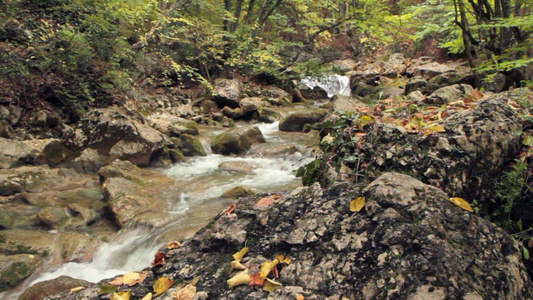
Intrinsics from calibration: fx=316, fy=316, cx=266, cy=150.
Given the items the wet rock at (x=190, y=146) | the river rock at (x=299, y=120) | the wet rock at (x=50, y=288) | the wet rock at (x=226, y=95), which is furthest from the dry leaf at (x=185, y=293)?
the wet rock at (x=226, y=95)

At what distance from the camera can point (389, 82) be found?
62.0ft

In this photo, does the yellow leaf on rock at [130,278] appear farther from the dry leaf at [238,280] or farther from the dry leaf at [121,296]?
the dry leaf at [238,280]

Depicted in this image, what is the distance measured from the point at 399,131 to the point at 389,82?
1756 cm

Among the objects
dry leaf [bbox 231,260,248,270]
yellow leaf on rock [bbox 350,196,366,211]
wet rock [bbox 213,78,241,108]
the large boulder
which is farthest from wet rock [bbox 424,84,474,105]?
wet rock [bbox 213,78,241,108]

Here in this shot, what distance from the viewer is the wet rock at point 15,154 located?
23.1ft

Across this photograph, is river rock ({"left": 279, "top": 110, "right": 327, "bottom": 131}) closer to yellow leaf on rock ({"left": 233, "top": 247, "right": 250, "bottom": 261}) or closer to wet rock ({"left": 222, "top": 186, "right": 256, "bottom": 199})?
wet rock ({"left": 222, "top": 186, "right": 256, "bottom": 199})

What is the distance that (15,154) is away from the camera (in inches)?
285

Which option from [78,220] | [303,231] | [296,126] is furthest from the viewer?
[296,126]

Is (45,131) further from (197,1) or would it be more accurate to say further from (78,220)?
(197,1)

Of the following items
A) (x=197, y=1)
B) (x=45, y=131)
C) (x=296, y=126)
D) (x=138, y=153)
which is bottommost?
(x=296, y=126)

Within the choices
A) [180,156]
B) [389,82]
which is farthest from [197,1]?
[389,82]

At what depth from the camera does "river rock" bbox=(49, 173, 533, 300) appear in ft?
4.22

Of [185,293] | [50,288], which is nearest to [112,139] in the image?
[50,288]

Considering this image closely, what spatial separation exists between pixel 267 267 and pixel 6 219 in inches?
223
